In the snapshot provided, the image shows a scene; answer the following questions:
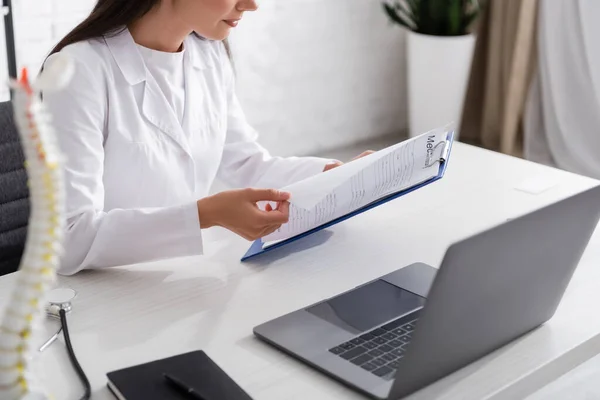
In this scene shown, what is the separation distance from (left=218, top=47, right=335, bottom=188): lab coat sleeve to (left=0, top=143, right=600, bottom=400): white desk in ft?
0.98

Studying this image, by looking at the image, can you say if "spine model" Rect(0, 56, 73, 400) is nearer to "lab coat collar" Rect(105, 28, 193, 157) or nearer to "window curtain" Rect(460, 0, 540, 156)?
"lab coat collar" Rect(105, 28, 193, 157)

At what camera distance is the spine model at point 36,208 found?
2.57 feet

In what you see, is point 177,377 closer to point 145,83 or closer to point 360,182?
point 360,182

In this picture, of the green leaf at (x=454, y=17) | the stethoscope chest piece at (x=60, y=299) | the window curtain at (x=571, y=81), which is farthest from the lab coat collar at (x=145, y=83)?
the window curtain at (x=571, y=81)

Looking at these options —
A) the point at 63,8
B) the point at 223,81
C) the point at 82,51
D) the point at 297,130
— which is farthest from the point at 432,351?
the point at 297,130

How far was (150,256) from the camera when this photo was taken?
56.8 inches

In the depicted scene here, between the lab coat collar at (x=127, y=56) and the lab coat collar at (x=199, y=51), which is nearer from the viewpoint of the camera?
the lab coat collar at (x=127, y=56)

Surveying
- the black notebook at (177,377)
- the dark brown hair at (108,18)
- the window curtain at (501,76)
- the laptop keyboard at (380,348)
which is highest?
the dark brown hair at (108,18)

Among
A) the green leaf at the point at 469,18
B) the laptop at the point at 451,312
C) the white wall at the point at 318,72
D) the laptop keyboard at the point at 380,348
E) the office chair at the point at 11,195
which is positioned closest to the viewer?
the laptop at the point at 451,312

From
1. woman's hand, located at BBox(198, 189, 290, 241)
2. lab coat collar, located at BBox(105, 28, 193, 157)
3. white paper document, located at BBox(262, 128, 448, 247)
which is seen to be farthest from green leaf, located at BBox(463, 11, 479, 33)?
woman's hand, located at BBox(198, 189, 290, 241)

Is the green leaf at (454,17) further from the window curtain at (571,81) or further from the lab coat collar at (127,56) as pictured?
the lab coat collar at (127,56)

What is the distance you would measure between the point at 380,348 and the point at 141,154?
0.73m

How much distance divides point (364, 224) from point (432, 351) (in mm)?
598

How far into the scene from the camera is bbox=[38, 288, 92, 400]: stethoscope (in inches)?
45.0
